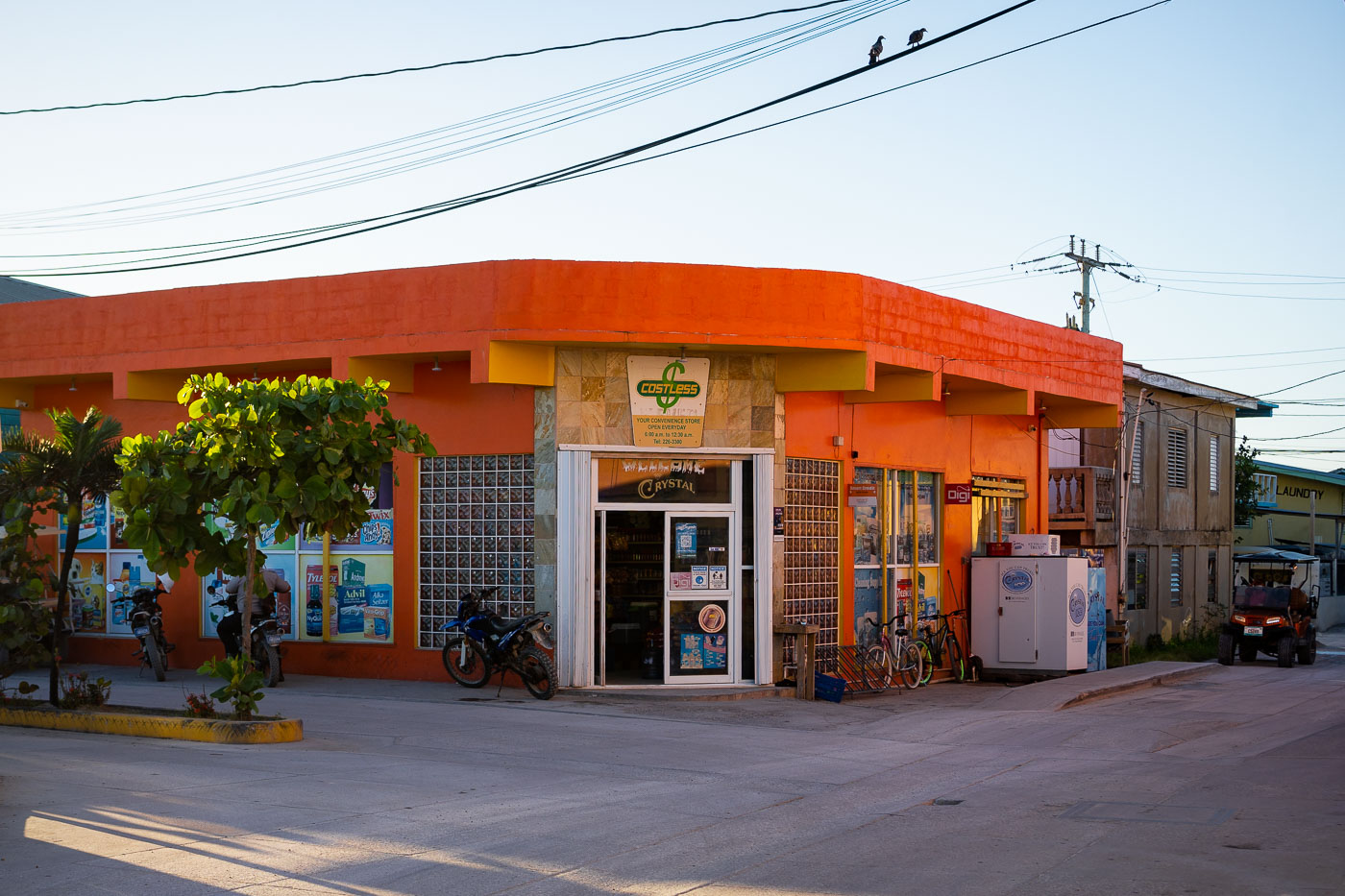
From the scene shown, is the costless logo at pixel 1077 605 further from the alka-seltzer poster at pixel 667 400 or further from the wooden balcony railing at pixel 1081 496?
the alka-seltzer poster at pixel 667 400

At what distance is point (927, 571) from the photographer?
21.4 meters

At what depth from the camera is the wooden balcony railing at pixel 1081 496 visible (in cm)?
2622

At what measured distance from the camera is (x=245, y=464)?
1238 centimetres

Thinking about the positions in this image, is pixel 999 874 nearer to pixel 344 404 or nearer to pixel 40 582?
pixel 344 404

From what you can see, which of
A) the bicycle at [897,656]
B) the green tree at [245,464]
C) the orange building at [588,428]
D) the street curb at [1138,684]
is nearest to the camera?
the green tree at [245,464]

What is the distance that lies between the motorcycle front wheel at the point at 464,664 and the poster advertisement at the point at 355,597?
1.38 metres

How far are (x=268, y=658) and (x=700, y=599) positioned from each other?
5522mm

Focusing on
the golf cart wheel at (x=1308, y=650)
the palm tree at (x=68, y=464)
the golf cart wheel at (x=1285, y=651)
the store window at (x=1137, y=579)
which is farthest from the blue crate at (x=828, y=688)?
the golf cart wheel at (x=1308, y=650)

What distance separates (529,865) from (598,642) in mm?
9352

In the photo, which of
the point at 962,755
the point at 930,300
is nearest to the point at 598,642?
the point at 962,755

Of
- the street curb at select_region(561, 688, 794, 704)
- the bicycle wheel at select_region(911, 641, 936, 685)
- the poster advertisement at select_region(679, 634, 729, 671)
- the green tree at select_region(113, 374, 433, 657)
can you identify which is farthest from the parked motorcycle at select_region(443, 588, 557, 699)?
the bicycle wheel at select_region(911, 641, 936, 685)

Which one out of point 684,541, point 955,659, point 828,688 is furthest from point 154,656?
point 955,659

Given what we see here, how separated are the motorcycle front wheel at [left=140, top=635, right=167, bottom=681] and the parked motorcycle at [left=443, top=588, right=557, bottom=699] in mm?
3904

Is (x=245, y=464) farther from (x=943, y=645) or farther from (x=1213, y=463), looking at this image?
(x=1213, y=463)
